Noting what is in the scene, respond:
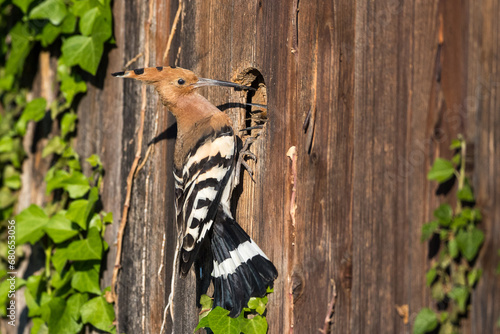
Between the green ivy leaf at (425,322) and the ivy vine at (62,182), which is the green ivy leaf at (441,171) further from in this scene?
the ivy vine at (62,182)

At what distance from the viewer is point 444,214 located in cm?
155

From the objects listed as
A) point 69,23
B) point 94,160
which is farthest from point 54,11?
point 94,160

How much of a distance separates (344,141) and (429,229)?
0.52 meters

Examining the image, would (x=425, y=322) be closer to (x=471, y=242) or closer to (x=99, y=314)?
(x=471, y=242)

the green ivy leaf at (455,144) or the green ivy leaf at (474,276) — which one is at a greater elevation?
the green ivy leaf at (455,144)

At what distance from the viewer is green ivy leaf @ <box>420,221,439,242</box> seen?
62.1 inches

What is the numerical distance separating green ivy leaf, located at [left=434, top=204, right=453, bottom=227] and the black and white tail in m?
0.92

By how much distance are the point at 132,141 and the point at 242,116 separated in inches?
34.8

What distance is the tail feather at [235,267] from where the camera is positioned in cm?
238

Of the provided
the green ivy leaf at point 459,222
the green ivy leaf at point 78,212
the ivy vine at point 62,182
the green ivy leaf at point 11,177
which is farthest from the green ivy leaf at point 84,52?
the green ivy leaf at point 459,222

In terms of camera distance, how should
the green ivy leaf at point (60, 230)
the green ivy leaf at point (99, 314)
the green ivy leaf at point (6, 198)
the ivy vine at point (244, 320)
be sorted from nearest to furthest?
the ivy vine at point (244, 320)
the green ivy leaf at point (99, 314)
the green ivy leaf at point (60, 230)
the green ivy leaf at point (6, 198)

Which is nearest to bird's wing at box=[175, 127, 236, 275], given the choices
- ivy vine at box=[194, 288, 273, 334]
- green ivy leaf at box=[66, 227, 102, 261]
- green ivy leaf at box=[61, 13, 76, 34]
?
ivy vine at box=[194, 288, 273, 334]

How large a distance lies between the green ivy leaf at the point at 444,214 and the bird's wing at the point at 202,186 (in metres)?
1.21

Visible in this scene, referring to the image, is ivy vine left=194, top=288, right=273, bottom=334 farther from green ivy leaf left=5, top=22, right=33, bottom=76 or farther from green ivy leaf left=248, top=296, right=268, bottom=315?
green ivy leaf left=5, top=22, right=33, bottom=76
